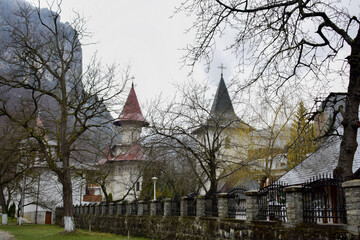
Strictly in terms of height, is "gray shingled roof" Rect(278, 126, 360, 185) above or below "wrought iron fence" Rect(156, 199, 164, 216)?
above

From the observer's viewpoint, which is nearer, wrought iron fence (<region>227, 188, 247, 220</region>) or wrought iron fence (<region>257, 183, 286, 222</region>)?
wrought iron fence (<region>257, 183, 286, 222</region>)

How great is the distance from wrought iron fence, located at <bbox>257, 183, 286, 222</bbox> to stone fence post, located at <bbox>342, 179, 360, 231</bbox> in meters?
2.36

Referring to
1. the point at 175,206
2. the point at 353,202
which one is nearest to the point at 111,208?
the point at 175,206

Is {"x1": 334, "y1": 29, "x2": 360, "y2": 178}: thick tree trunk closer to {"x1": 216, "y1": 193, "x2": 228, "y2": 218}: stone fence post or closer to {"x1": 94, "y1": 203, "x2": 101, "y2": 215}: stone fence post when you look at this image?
{"x1": 216, "y1": 193, "x2": 228, "y2": 218}: stone fence post

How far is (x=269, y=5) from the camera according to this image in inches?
359

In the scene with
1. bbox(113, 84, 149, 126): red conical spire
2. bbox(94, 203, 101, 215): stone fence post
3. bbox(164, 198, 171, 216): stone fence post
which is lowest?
bbox(94, 203, 101, 215): stone fence post

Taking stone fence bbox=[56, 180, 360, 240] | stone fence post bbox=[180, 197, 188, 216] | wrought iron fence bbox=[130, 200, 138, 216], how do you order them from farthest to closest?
wrought iron fence bbox=[130, 200, 138, 216], stone fence post bbox=[180, 197, 188, 216], stone fence bbox=[56, 180, 360, 240]

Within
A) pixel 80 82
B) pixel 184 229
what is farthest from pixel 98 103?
pixel 184 229

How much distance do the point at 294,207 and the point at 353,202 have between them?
178cm

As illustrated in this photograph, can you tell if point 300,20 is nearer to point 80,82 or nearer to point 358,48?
point 358,48

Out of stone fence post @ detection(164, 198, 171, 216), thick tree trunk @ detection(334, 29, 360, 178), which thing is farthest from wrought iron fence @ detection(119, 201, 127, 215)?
thick tree trunk @ detection(334, 29, 360, 178)

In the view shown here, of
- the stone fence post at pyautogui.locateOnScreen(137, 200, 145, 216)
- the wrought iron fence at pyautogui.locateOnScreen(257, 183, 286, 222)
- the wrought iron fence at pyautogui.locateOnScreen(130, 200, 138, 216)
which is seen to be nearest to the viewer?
the wrought iron fence at pyautogui.locateOnScreen(257, 183, 286, 222)

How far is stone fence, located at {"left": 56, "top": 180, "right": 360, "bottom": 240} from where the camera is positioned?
836 centimetres

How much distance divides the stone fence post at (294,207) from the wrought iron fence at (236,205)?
3.11 metres
